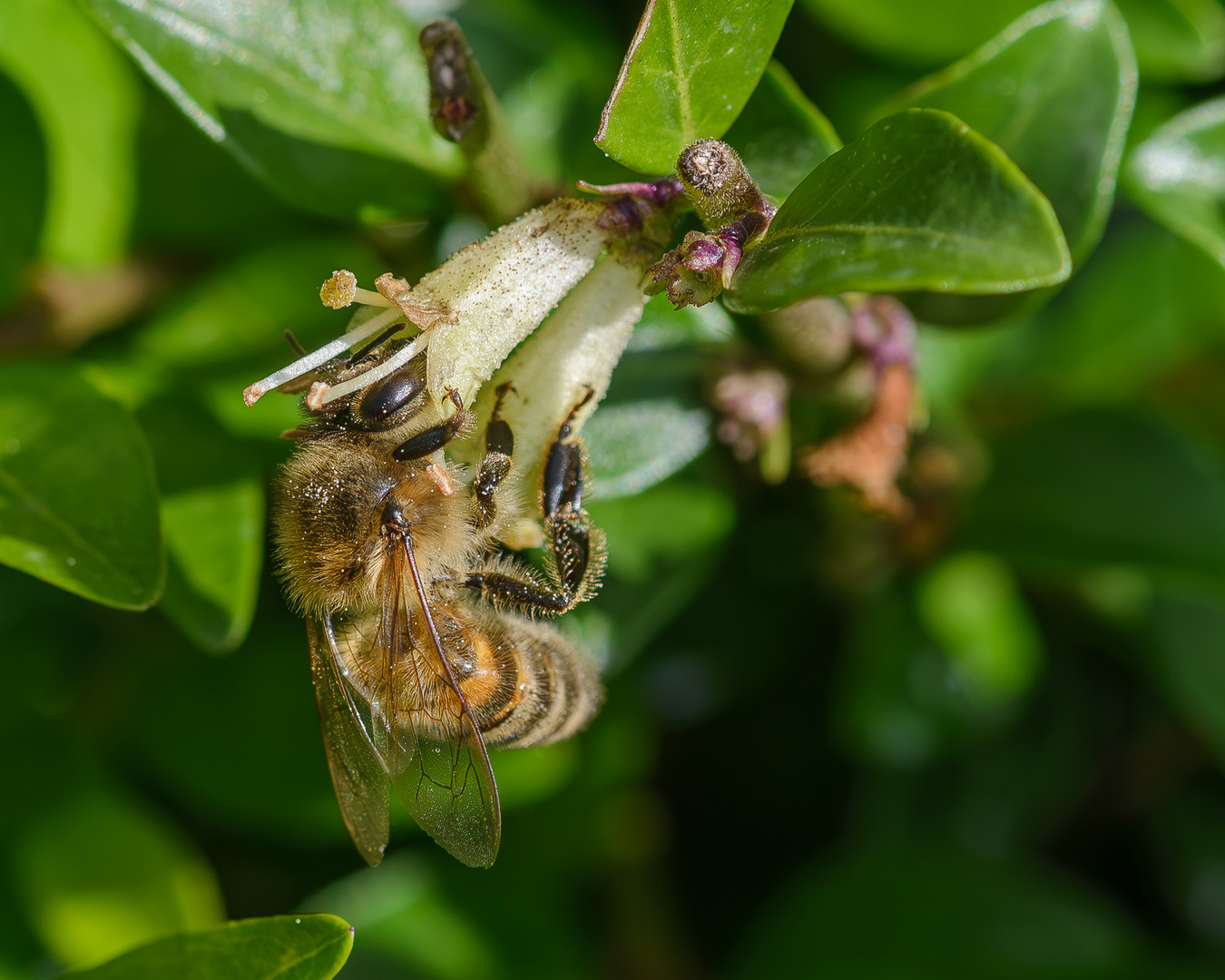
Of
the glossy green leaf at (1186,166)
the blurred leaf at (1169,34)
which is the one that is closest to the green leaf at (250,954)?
the glossy green leaf at (1186,166)

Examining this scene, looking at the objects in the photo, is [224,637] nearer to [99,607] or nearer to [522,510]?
[522,510]

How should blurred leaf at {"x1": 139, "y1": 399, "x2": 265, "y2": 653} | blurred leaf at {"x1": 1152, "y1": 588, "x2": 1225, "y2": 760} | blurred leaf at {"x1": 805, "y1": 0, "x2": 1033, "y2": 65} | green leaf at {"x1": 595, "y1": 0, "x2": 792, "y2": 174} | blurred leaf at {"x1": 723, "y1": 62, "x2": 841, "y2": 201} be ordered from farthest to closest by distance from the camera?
blurred leaf at {"x1": 1152, "y1": 588, "x2": 1225, "y2": 760} < blurred leaf at {"x1": 805, "y1": 0, "x2": 1033, "y2": 65} < blurred leaf at {"x1": 139, "y1": 399, "x2": 265, "y2": 653} < blurred leaf at {"x1": 723, "y1": 62, "x2": 841, "y2": 201} < green leaf at {"x1": 595, "y1": 0, "x2": 792, "y2": 174}

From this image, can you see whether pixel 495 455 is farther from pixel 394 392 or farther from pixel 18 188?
pixel 18 188

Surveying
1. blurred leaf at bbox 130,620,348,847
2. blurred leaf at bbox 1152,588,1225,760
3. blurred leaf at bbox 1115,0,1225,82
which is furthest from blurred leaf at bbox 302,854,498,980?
blurred leaf at bbox 1115,0,1225,82

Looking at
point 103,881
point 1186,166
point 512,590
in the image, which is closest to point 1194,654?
point 1186,166

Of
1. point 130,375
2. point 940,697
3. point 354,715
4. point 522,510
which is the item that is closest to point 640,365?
point 522,510

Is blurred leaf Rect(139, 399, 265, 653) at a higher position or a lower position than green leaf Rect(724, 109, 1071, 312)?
lower

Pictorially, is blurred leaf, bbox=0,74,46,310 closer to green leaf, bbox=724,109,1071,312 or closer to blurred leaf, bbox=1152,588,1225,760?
green leaf, bbox=724,109,1071,312
